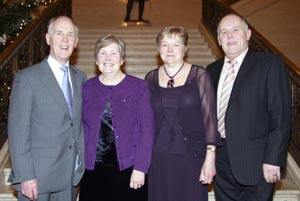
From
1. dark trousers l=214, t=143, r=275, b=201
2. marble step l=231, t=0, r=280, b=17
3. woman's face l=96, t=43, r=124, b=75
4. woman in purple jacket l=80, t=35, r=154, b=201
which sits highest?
marble step l=231, t=0, r=280, b=17

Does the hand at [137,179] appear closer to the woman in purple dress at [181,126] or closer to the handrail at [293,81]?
the woman in purple dress at [181,126]

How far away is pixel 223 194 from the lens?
3.34 m

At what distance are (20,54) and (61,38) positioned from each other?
9.08 ft

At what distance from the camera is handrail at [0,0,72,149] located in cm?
471

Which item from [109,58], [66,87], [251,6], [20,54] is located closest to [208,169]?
[109,58]

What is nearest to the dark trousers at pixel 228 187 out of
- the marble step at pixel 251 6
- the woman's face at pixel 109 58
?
the woman's face at pixel 109 58

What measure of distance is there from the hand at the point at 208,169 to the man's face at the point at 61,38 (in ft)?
4.10

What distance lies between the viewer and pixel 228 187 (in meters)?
3.29

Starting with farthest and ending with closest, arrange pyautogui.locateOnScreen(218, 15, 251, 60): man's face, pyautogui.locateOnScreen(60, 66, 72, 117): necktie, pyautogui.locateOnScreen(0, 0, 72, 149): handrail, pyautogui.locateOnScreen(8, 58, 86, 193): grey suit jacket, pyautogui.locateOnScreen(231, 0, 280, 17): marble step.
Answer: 1. pyautogui.locateOnScreen(231, 0, 280, 17): marble step
2. pyautogui.locateOnScreen(0, 0, 72, 149): handrail
3. pyautogui.locateOnScreen(218, 15, 251, 60): man's face
4. pyautogui.locateOnScreen(60, 66, 72, 117): necktie
5. pyautogui.locateOnScreen(8, 58, 86, 193): grey suit jacket

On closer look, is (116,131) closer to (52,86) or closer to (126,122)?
(126,122)

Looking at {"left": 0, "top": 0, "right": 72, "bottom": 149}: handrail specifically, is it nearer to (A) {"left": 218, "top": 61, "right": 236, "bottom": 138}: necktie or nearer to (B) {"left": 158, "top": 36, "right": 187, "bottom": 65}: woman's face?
(B) {"left": 158, "top": 36, "right": 187, "bottom": 65}: woman's face

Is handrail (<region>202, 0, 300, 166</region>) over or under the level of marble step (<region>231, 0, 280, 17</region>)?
under

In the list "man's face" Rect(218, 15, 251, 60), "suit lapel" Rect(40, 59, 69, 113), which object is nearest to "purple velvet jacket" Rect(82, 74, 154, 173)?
"suit lapel" Rect(40, 59, 69, 113)

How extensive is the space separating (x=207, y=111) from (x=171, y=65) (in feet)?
1.41
